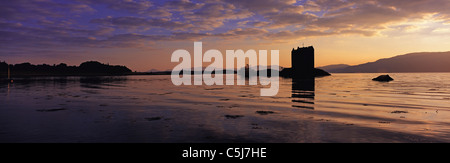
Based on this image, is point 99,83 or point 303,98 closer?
point 303,98

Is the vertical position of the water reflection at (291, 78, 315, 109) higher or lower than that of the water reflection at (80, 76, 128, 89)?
lower

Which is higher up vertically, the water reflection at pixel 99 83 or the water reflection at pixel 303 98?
the water reflection at pixel 99 83

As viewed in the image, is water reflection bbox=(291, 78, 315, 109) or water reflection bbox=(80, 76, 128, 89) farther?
water reflection bbox=(80, 76, 128, 89)

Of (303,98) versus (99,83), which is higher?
(99,83)

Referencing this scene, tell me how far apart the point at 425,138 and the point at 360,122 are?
3.60 metres

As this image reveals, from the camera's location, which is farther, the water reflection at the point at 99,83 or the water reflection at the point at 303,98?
the water reflection at the point at 99,83

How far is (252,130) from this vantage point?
1223 cm
